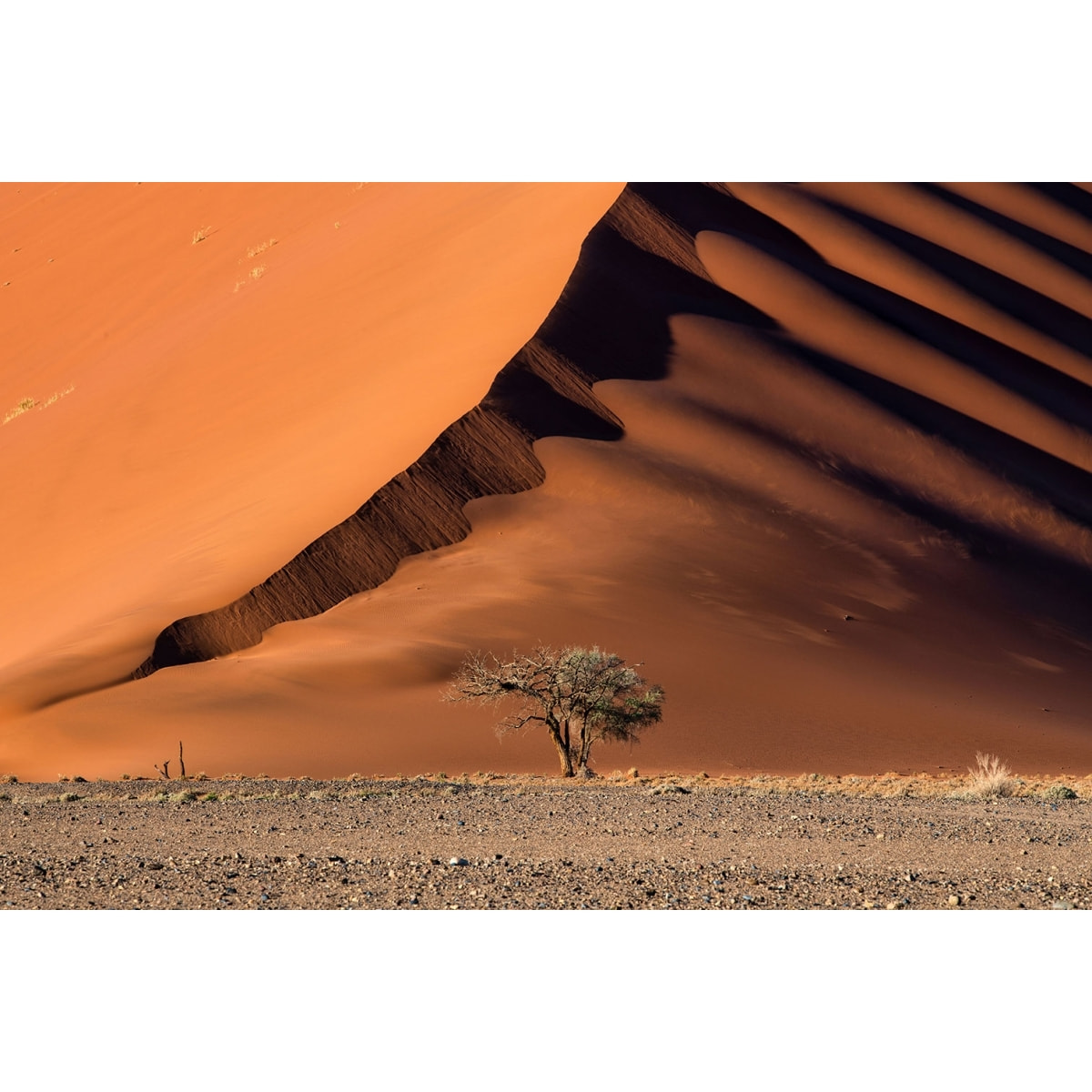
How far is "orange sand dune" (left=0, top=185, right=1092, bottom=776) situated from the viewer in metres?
23.3

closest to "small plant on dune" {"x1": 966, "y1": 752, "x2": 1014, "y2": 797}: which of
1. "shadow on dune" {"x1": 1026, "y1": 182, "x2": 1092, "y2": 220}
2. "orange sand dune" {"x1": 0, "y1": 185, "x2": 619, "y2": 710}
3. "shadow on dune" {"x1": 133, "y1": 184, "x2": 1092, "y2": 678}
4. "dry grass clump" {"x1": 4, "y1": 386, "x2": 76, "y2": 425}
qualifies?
"shadow on dune" {"x1": 133, "y1": 184, "x2": 1092, "y2": 678}

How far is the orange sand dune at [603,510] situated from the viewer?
76.4ft

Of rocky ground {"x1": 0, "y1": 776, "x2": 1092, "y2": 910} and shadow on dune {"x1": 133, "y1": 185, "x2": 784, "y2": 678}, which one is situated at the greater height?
shadow on dune {"x1": 133, "y1": 185, "x2": 784, "y2": 678}

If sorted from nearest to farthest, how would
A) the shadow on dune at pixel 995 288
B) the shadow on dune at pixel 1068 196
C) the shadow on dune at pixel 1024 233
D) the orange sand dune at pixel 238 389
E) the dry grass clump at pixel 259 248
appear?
the orange sand dune at pixel 238 389 < the shadow on dune at pixel 995 288 < the shadow on dune at pixel 1024 233 < the dry grass clump at pixel 259 248 < the shadow on dune at pixel 1068 196

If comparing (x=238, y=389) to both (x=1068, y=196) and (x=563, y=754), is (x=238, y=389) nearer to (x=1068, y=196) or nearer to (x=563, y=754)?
(x=563, y=754)

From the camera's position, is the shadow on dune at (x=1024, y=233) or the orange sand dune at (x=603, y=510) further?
the shadow on dune at (x=1024, y=233)

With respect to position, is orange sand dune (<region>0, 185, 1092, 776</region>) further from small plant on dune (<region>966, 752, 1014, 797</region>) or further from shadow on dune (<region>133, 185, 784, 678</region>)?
small plant on dune (<region>966, 752, 1014, 797</region>)

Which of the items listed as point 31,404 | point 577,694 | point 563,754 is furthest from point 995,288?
point 563,754

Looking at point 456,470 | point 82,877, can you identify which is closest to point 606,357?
point 456,470

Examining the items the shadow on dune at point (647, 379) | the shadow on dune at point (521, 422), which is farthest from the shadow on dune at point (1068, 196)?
the shadow on dune at point (521, 422)

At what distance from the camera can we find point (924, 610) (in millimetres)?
28797

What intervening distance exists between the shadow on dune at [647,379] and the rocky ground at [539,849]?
33.4ft

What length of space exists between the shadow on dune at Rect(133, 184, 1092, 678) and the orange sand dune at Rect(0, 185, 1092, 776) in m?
0.09

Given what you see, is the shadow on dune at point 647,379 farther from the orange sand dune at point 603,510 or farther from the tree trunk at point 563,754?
the tree trunk at point 563,754
